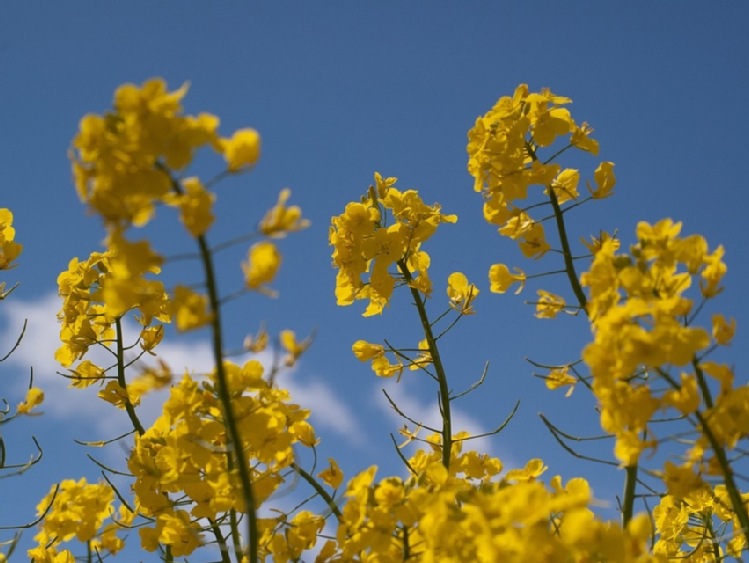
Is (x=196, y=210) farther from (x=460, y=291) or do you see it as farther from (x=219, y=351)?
(x=460, y=291)

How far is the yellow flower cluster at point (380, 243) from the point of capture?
11.7 feet

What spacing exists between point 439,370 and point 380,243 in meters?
0.63

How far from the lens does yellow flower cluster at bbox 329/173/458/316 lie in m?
3.56

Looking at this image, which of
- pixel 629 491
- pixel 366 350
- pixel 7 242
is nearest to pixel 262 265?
pixel 629 491

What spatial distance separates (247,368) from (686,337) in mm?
1183

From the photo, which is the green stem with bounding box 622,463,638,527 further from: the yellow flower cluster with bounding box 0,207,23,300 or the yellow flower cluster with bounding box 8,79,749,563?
the yellow flower cluster with bounding box 0,207,23,300

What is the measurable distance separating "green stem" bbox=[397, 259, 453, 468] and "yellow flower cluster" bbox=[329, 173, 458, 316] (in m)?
0.01

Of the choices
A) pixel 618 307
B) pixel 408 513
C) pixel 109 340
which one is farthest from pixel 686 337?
pixel 109 340

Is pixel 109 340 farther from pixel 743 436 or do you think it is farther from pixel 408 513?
pixel 743 436

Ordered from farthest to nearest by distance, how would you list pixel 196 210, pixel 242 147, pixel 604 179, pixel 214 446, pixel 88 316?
pixel 88 316, pixel 604 179, pixel 214 446, pixel 242 147, pixel 196 210

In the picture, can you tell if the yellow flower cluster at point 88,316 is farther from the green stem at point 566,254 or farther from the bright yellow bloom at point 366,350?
the green stem at point 566,254

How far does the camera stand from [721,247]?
2.23 metres

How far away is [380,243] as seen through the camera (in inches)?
140

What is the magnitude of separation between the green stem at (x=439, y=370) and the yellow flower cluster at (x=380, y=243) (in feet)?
0.05
